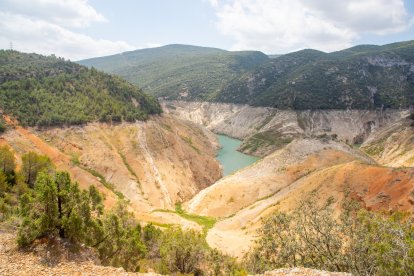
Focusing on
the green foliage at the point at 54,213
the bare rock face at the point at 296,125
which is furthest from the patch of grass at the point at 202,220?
the bare rock face at the point at 296,125

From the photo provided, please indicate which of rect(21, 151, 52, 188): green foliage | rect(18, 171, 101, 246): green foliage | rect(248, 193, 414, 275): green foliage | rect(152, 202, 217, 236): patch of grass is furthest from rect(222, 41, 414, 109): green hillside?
rect(18, 171, 101, 246): green foliage

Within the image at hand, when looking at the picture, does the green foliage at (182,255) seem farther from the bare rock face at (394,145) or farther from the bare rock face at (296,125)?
the bare rock face at (296,125)

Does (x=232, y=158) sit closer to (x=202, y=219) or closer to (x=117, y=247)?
(x=202, y=219)

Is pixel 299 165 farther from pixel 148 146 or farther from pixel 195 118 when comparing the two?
pixel 195 118

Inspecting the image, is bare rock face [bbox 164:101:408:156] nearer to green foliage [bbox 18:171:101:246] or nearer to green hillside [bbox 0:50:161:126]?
green hillside [bbox 0:50:161:126]

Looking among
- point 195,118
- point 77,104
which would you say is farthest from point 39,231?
point 195,118

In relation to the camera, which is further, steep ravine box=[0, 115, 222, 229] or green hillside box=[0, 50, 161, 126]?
green hillside box=[0, 50, 161, 126]
